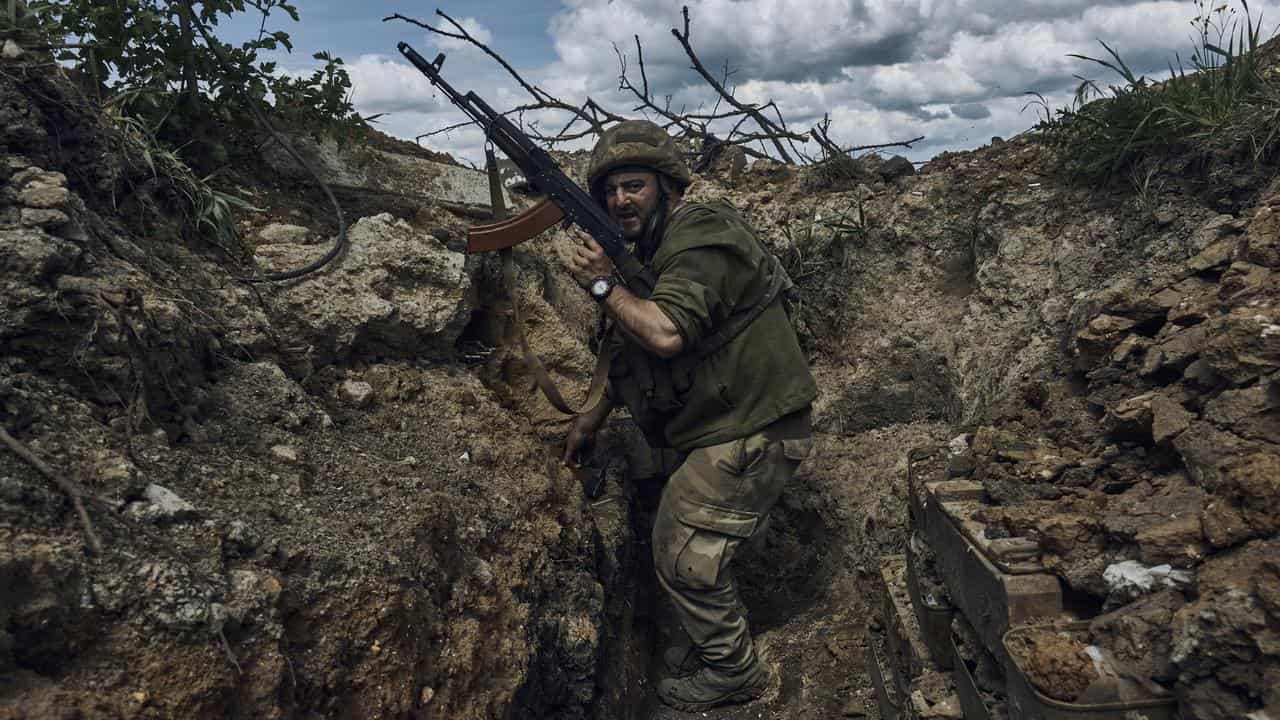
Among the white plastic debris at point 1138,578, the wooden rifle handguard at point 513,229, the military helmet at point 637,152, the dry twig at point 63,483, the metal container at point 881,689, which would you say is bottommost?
the metal container at point 881,689

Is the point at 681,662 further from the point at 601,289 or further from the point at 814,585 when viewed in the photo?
the point at 601,289

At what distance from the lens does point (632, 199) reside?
3547 mm

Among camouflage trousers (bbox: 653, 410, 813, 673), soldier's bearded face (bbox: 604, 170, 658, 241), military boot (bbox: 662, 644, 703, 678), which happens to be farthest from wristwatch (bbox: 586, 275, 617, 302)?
military boot (bbox: 662, 644, 703, 678)

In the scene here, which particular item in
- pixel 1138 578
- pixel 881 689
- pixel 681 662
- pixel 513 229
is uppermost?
pixel 513 229

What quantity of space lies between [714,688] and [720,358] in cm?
153

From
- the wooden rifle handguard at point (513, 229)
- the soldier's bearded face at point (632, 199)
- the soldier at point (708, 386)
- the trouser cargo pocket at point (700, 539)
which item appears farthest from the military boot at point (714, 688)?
the wooden rifle handguard at point (513, 229)

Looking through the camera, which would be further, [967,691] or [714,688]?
[714,688]

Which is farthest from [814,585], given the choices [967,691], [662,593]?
[967,691]

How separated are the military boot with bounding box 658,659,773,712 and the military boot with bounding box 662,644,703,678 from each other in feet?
0.80

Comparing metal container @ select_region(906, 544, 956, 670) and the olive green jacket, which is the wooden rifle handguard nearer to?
the olive green jacket

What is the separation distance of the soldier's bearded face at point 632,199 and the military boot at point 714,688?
2058mm

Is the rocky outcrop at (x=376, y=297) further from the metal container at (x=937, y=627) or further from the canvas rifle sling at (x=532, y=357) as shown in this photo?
the metal container at (x=937, y=627)

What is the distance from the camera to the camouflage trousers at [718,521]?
3.38 metres

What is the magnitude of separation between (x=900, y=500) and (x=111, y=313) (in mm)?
3597
